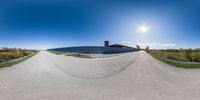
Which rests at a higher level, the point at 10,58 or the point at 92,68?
the point at 10,58

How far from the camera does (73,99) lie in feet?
15.3

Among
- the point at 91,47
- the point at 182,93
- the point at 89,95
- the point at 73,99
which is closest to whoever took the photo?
the point at 73,99

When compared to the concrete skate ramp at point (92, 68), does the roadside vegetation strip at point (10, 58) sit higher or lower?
higher

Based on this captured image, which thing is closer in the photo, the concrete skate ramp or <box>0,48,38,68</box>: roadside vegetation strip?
the concrete skate ramp

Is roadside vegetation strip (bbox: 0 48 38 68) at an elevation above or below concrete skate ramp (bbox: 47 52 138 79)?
above

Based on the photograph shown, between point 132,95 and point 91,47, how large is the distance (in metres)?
46.6

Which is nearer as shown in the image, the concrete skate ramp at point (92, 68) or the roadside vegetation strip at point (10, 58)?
the concrete skate ramp at point (92, 68)

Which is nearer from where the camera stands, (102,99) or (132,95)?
(102,99)

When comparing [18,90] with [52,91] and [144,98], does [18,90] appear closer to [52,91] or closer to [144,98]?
[52,91]

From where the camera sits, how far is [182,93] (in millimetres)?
5418

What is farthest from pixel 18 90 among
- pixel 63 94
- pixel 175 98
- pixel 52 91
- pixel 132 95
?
pixel 175 98

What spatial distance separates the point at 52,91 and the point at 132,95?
8.55 feet

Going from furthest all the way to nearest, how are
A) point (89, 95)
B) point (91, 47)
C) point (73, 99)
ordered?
point (91, 47)
point (89, 95)
point (73, 99)

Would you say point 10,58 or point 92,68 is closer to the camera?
point 92,68
